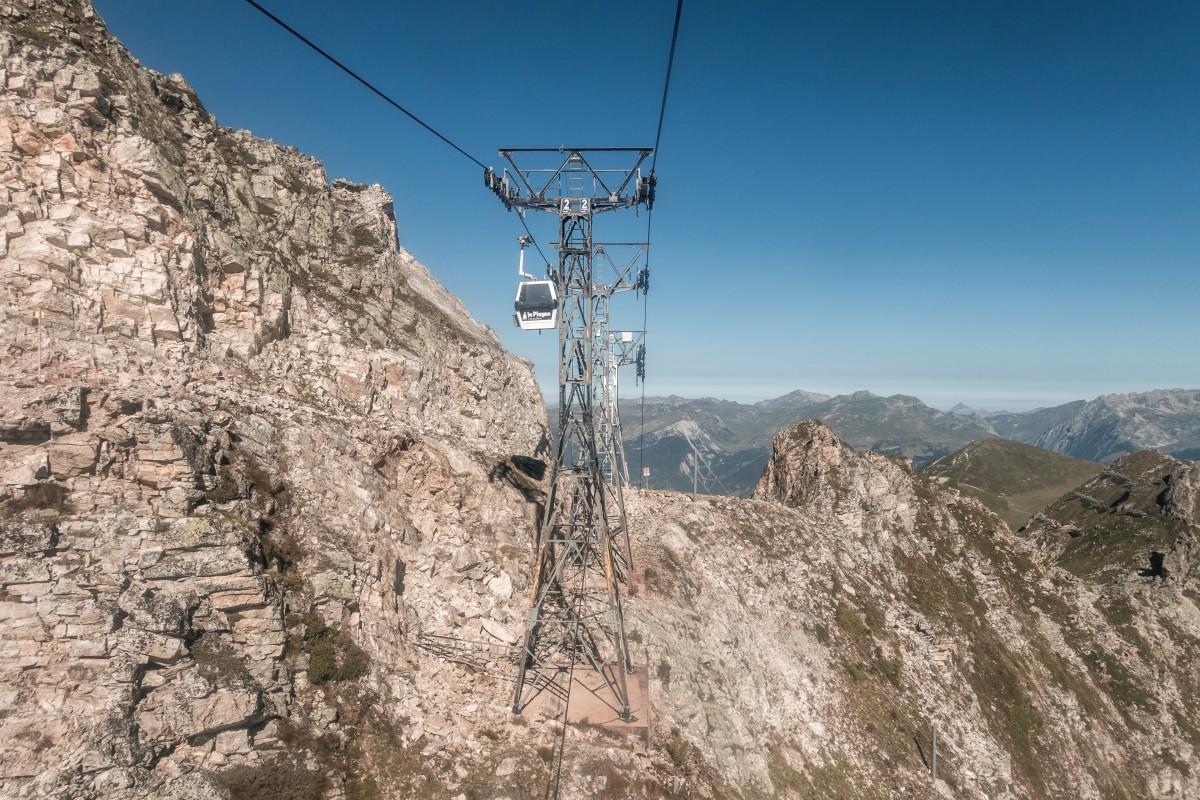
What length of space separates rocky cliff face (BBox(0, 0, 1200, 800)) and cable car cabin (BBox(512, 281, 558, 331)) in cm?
1008

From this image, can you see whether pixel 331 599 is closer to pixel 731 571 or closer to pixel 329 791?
pixel 329 791

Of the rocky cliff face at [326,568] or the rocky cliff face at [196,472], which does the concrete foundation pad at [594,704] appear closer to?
the rocky cliff face at [326,568]

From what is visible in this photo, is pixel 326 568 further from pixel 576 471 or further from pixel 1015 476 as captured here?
pixel 1015 476

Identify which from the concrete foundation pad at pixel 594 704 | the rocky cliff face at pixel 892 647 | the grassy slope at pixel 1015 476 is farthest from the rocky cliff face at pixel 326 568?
the grassy slope at pixel 1015 476

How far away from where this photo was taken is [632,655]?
85.4 ft

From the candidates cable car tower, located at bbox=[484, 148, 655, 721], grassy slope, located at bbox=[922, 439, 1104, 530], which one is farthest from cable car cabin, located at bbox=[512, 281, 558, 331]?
grassy slope, located at bbox=[922, 439, 1104, 530]

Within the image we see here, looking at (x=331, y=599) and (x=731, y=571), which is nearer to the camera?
(x=331, y=599)

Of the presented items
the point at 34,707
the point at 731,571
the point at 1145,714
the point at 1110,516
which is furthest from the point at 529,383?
the point at 1110,516

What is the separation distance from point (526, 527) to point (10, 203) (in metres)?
25.0

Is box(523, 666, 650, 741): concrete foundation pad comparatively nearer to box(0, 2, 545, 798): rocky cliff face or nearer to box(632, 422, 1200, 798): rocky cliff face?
box(632, 422, 1200, 798): rocky cliff face

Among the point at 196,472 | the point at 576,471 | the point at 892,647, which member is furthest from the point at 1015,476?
the point at 196,472

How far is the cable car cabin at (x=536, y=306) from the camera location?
74.3ft

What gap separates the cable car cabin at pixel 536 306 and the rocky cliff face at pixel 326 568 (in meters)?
10.1

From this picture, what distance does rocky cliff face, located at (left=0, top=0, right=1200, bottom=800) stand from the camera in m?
15.9
